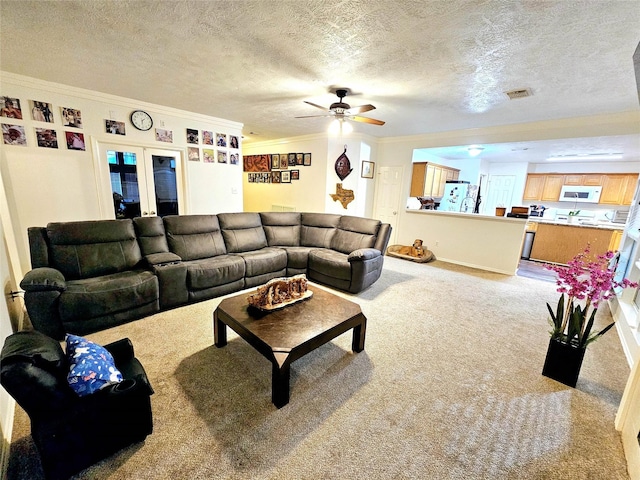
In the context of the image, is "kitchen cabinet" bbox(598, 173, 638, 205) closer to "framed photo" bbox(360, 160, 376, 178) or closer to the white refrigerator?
the white refrigerator

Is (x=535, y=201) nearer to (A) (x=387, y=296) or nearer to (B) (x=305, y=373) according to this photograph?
(A) (x=387, y=296)

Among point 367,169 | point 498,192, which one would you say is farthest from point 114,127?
point 498,192

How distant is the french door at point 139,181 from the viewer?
12.4 feet

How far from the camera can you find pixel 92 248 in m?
2.76

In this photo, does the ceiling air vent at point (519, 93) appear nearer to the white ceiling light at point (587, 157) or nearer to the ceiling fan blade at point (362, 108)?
the ceiling fan blade at point (362, 108)

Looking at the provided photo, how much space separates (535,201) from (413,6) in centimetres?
735

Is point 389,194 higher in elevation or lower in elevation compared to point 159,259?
higher

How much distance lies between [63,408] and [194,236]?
250 cm

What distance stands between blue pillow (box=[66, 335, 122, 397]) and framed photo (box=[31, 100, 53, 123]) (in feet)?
10.9

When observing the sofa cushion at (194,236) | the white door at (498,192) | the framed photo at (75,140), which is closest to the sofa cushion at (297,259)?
the sofa cushion at (194,236)

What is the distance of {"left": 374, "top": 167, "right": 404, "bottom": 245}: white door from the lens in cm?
576

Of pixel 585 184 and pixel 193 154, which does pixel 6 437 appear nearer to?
pixel 193 154

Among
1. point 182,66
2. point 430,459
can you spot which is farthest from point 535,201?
point 182,66

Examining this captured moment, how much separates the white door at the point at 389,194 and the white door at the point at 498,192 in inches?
127
